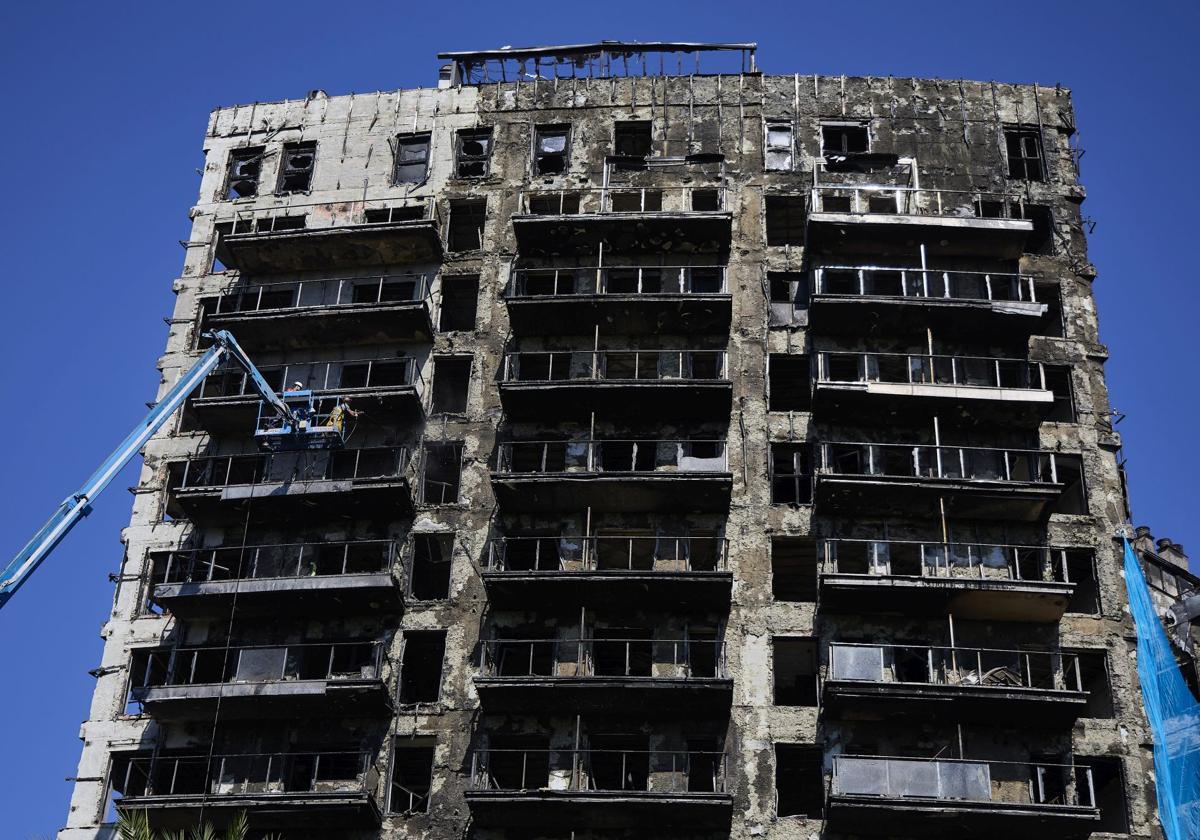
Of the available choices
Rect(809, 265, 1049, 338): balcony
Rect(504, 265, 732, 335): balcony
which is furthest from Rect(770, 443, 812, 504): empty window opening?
Rect(504, 265, 732, 335): balcony

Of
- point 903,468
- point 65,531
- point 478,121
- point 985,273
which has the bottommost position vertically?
point 65,531

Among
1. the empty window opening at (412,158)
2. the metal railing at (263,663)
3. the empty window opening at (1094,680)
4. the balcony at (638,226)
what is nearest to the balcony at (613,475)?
the metal railing at (263,663)

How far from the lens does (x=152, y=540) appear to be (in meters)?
54.5

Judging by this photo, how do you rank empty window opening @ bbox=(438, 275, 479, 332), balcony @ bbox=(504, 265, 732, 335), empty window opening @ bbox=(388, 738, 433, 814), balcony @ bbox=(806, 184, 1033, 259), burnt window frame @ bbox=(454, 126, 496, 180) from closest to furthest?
1. empty window opening @ bbox=(388, 738, 433, 814)
2. balcony @ bbox=(504, 265, 732, 335)
3. balcony @ bbox=(806, 184, 1033, 259)
4. empty window opening @ bbox=(438, 275, 479, 332)
5. burnt window frame @ bbox=(454, 126, 496, 180)

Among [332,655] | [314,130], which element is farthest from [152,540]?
[314,130]

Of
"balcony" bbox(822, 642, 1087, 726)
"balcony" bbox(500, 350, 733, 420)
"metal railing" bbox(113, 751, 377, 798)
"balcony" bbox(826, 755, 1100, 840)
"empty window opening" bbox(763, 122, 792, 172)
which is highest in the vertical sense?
"empty window opening" bbox(763, 122, 792, 172)

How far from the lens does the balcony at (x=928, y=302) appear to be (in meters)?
53.8

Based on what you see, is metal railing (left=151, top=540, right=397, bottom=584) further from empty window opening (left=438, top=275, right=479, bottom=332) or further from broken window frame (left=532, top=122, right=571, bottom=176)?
broken window frame (left=532, top=122, right=571, bottom=176)

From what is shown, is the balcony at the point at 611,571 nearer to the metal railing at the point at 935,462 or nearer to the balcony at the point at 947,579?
the balcony at the point at 947,579

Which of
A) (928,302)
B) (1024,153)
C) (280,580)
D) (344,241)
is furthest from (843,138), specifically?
(280,580)

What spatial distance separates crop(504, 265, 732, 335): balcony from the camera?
A: 179 feet

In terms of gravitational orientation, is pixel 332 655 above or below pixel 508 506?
below

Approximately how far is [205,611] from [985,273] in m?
26.6

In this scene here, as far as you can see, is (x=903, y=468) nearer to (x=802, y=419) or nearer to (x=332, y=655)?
(x=802, y=419)
